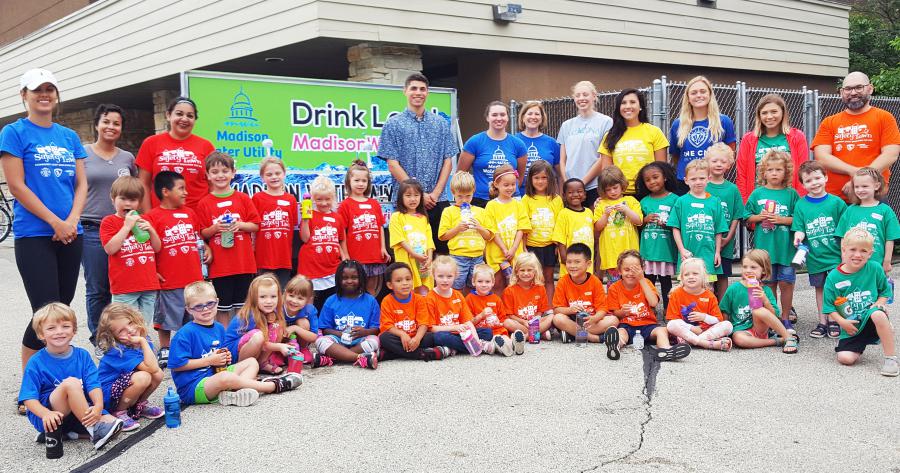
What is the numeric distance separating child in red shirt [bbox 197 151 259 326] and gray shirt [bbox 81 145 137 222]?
630mm

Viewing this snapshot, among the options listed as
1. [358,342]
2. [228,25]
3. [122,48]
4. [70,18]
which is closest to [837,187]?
[358,342]

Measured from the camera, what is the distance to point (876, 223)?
19.0ft

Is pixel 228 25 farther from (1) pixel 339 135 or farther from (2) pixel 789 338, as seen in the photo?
(2) pixel 789 338

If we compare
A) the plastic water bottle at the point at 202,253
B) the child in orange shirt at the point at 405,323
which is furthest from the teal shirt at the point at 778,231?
the plastic water bottle at the point at 202,253

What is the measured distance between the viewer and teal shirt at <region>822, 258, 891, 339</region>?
5.32 m

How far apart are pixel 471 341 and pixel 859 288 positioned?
2.78 m

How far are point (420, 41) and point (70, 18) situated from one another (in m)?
8.58

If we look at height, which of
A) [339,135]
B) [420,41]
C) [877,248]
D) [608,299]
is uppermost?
[420,41]

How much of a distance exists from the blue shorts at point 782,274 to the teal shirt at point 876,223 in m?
0.50

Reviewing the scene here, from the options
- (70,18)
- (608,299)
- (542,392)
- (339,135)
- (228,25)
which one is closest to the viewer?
(542,392)

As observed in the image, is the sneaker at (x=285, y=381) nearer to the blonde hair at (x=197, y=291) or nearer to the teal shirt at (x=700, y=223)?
the blonde hair at (x=197, y=291)

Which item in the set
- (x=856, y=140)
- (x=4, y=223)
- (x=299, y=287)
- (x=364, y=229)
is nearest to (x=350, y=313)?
(x=299, y=287)

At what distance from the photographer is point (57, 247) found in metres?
4.70

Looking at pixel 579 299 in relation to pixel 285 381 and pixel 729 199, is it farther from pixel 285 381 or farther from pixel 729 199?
pixel 285 381
